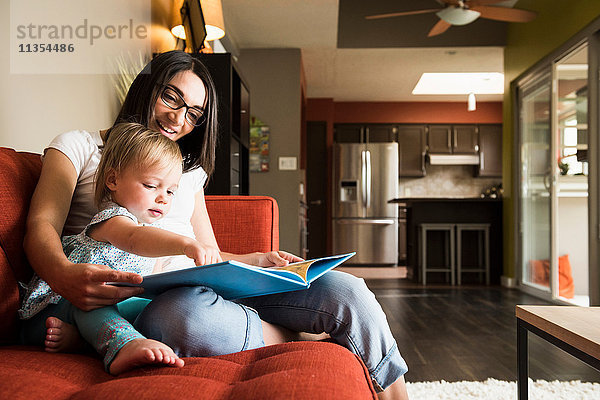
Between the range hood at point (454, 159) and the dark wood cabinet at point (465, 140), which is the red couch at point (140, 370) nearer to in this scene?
the range hood at point (454, 159)

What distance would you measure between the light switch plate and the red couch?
475 centimetres

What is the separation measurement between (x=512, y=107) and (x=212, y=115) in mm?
4615

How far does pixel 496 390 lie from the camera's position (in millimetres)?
1896

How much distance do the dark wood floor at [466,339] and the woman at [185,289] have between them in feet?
3.75

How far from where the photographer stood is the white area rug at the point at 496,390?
1819 mm

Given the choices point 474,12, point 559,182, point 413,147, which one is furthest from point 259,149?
point 413,147

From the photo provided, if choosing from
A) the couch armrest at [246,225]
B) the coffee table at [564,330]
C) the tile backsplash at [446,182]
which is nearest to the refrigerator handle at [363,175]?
the tile backsplash at [446,182]

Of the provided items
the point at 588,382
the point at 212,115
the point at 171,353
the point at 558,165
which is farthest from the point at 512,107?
the point at 171,353

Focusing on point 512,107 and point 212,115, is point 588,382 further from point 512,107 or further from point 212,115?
point 512,107

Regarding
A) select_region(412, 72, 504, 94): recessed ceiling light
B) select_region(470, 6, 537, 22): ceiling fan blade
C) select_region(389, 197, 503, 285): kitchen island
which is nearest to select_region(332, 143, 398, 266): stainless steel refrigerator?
select_region(412, 72, 504, 94): recessed ceiling light

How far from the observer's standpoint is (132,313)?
3.38 feet

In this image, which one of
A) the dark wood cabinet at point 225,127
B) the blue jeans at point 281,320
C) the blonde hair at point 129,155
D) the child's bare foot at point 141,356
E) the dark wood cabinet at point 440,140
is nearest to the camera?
the child's bare foot at point 141,356

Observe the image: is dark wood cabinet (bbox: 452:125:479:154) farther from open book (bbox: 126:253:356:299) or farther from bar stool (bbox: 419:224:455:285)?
open book (bbox: 126:253:356:299)

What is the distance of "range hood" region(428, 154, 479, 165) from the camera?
8.29 m
